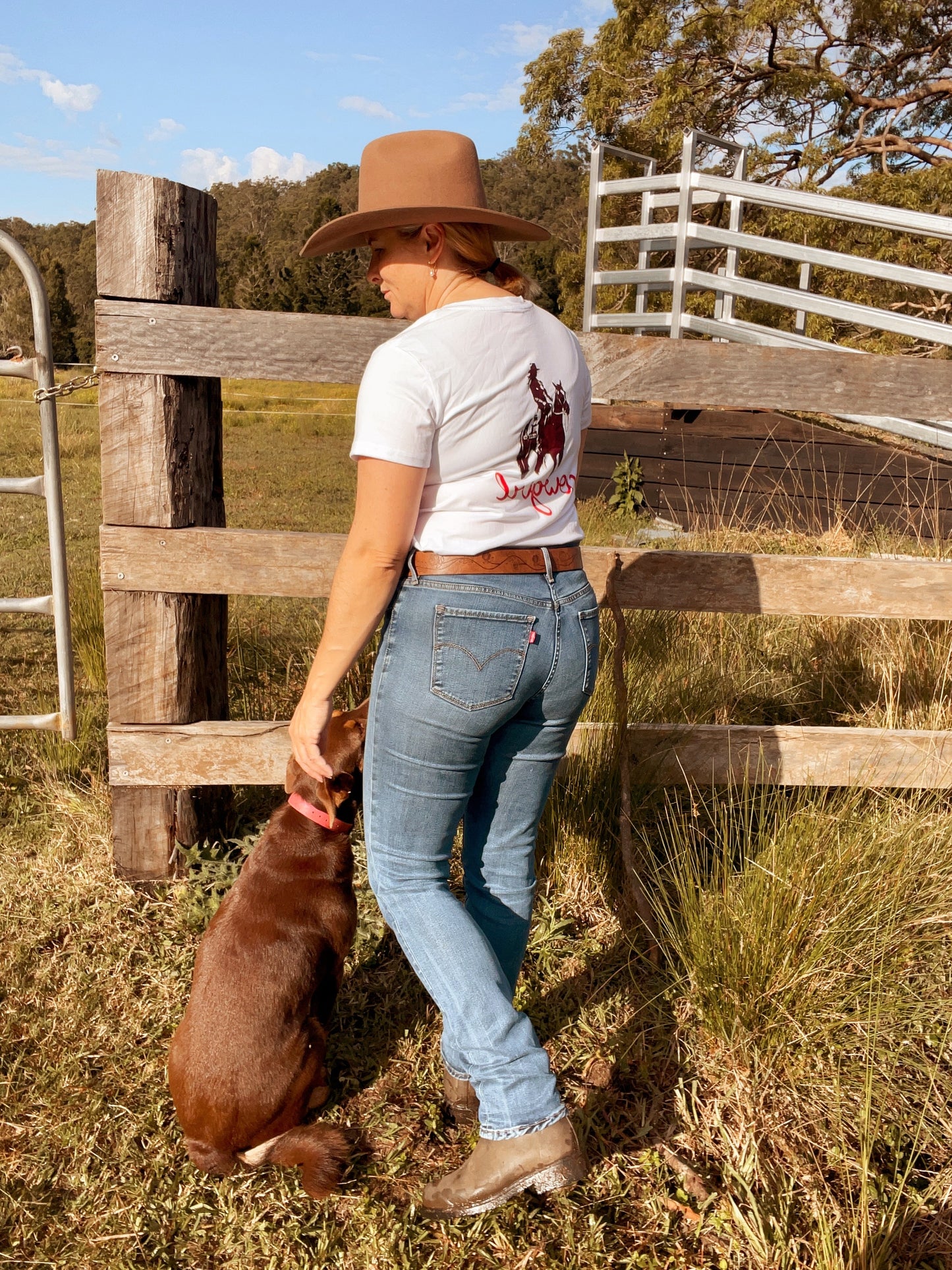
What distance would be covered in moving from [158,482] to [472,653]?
1.51 m

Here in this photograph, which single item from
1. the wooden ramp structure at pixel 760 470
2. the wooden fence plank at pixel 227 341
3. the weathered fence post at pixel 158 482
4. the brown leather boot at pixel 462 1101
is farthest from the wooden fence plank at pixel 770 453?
the brown leather boot at pixel 462 1101

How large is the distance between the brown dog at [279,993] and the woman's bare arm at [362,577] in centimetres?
37

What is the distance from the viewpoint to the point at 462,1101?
240 cm

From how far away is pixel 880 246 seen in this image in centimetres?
1691

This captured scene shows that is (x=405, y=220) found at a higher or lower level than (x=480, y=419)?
higher

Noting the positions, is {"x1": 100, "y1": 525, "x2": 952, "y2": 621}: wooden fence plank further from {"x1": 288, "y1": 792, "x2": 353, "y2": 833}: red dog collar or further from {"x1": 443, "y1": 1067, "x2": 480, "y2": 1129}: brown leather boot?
{"x1": 443, "y1": 1067, "x2": 480, "y2": 1129}: brown leather boot

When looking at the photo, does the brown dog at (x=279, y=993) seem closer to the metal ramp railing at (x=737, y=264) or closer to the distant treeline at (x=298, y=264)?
the metal ramp railing at (x=737, y=264)

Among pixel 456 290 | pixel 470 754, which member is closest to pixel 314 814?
pixel 470 754

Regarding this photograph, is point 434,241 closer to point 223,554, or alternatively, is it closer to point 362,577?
point 362,577

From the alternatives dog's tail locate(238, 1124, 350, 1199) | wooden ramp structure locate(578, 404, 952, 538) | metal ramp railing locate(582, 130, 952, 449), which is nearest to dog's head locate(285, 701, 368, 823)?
dog's tail locate(238, 1124, 350, 1199)

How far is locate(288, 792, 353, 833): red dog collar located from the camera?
2373mm

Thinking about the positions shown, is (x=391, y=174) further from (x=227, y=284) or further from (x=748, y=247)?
(x=227, y=284)

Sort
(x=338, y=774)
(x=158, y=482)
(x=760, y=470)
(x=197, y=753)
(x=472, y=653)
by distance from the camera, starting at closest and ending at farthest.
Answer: (x=472, y=653)
(x=338, y=774)
(x=158, y=482)
(x=197, y=753)
(x=760, y=470)

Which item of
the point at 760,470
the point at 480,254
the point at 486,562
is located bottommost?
the point at 760,470
